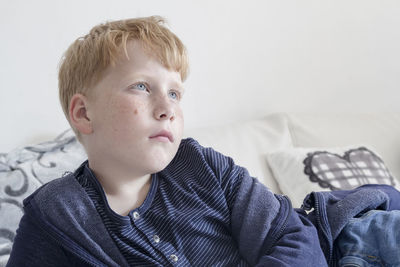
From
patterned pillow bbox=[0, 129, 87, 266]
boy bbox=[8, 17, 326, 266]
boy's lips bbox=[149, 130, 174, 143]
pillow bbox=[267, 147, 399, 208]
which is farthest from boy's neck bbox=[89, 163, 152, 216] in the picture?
pillow bbox=[267, 147, 399, 208]

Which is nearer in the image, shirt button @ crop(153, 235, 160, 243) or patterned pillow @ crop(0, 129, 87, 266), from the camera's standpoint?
shirt button @ crop(153, 235, 160, 243)

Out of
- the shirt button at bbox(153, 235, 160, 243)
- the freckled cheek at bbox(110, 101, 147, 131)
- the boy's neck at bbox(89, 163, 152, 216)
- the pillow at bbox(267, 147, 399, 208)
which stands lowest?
the pillow at bbox(267, 147, 399, 208)

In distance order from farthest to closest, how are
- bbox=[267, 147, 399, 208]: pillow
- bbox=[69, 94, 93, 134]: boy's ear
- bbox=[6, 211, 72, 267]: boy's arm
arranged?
bbox=[267, 147, 399, 208]: pillow, bbox=[69, 94, 93, 134]: boy's ear, bbox=[6, 211, 72, 267]: boy's arm

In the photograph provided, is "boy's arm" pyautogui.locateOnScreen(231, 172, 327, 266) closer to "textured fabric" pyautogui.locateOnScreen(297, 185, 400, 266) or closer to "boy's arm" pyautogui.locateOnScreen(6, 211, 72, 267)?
"textured fabric" pyautogui.locateOnScreen(297, 185, 400, 266)

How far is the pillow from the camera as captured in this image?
1595 mm

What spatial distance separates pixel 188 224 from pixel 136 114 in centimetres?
23

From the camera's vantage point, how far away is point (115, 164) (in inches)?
38.0

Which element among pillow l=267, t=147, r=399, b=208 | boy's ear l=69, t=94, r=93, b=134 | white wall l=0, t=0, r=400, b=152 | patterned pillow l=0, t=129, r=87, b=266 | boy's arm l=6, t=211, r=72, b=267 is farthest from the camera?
pillow l=267, t=147, r=399, b=208

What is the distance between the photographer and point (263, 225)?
→ 0.95 m

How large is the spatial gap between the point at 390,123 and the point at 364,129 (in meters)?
0.13

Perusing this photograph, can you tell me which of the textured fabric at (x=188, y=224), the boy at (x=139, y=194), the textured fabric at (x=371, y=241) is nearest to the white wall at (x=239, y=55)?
the boy at (x=139, y=194)

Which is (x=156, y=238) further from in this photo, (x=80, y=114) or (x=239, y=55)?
(x=239, y=55)

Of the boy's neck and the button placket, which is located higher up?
the boy's neck

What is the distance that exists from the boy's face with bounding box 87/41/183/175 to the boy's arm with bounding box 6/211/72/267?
0.19 metres
